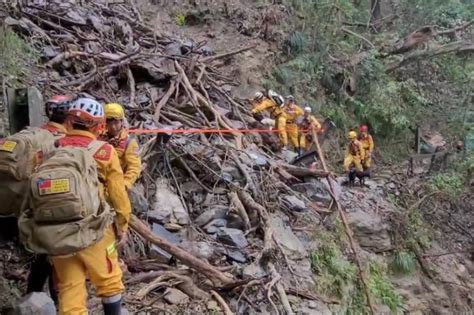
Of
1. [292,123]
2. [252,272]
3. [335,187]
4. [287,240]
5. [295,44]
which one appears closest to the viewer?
[252,272]

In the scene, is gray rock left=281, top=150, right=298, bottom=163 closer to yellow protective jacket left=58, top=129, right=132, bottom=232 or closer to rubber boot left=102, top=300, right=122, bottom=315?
yellow protective jacket left=58, top=129, right=132, bottom=232

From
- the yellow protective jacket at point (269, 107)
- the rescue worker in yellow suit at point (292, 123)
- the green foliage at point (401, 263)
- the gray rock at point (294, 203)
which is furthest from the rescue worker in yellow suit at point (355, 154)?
the gray rock at point (294, 203)

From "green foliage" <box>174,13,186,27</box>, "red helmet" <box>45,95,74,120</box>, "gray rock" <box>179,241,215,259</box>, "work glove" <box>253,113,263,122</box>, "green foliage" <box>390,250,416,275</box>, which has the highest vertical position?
"red helmet" <box>45,95,74,120</box>

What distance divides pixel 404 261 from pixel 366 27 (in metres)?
9.83

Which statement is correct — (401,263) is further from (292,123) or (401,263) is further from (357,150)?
(292,123)

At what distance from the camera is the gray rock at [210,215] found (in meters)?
6.40

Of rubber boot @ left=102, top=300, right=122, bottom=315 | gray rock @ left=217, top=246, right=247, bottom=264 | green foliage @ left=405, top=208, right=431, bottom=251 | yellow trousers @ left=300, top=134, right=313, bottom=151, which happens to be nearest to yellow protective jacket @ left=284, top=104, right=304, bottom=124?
yellow trousers @ left=300, top=134, right=313, bottom=151

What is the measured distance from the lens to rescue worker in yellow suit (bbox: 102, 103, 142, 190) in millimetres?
A: 4289

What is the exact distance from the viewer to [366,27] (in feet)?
56.0

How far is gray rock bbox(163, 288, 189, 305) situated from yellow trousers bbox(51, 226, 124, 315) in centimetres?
153

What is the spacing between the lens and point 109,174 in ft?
11.1

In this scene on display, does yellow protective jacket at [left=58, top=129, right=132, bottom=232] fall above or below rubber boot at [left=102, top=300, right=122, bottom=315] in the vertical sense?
above

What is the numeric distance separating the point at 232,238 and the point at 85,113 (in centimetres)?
304

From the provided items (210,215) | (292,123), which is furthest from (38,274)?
(292,123)
